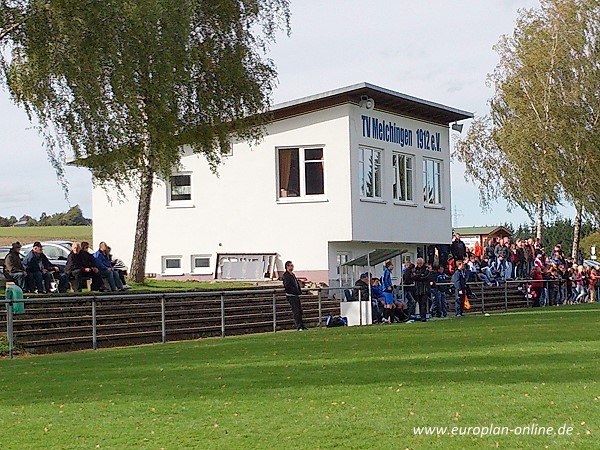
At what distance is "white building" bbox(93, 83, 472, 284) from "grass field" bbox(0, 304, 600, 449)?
20.3 m

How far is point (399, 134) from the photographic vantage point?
154 ft

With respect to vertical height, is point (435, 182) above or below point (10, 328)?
above

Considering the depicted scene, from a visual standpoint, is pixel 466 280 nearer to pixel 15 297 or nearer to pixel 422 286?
pixel 422 286

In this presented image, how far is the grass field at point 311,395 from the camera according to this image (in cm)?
1098

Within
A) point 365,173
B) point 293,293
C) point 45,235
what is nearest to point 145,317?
point 293,293

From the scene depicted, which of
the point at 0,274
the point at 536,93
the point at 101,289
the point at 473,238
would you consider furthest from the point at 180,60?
the point at 473,238

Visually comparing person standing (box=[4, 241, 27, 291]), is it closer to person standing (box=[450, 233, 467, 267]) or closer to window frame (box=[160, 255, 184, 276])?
window frame (box=[160, 255, 184, 276])

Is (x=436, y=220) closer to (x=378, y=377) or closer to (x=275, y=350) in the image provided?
(x=275, y=350)

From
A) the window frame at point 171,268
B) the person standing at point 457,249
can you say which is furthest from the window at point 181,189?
the person standing at point 457,249

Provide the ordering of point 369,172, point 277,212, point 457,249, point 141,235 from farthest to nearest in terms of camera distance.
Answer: point 457,249 → point 369,172 → point 277,212 → point 141,235

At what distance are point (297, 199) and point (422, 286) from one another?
1024 centimetres

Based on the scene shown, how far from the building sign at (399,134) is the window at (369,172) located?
64 centimetres

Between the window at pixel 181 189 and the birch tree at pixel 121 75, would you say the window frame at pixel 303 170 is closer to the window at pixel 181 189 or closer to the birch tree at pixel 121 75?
the window at pixel 181 189

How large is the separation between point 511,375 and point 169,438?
6252 mm
